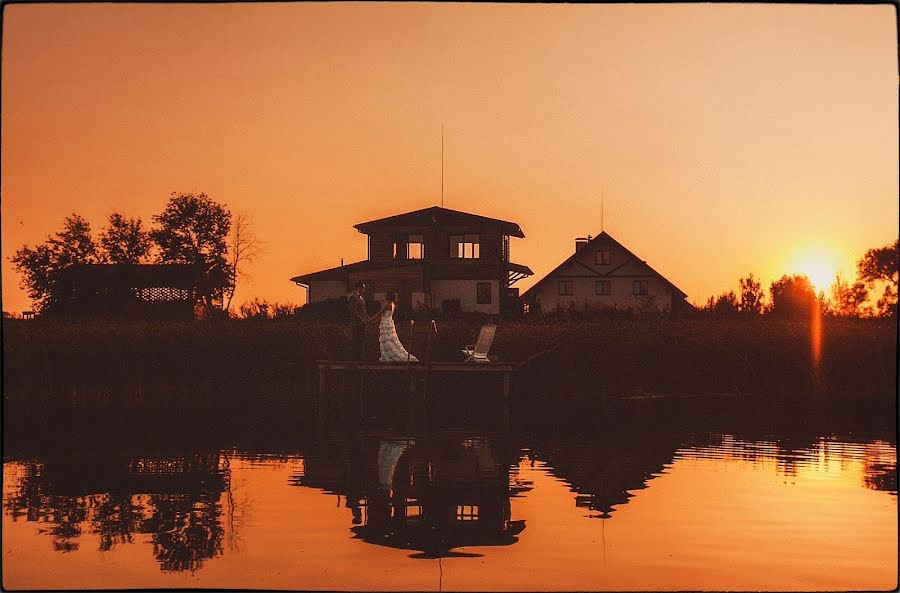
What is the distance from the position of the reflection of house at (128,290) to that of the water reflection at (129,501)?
43021 millimetres

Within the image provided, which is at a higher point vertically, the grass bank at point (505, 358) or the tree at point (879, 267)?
the tree at point (879, 267)

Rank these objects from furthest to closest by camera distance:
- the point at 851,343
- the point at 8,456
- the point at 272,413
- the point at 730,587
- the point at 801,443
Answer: the point at 851,343
the point at 272,413
the point at 801,443
the point at 8,456
the point at 730,587

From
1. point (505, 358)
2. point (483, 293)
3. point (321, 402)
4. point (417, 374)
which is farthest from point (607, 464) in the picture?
point (483, 293)

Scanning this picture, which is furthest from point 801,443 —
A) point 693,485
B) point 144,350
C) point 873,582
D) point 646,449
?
point 144,350

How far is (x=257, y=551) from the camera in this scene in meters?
11.5

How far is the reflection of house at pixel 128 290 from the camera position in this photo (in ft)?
206

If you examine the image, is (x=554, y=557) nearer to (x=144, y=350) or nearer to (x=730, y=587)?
(x=730, y=587)

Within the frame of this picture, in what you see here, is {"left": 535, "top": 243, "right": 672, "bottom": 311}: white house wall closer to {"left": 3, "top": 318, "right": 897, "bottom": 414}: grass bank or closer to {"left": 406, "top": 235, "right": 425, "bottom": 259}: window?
{"left": 406, "top": 235, "right": 425, "bottom": 259}: window

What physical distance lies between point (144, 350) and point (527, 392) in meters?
9.75

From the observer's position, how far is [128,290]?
6588 cm

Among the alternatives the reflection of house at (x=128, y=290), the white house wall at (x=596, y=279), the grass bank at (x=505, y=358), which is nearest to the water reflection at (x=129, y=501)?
the grass bank at (x=505, y=358)

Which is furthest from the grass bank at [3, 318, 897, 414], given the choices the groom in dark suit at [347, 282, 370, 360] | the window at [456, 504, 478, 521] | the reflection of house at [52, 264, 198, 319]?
the reflection of house at [52, 264, 198, 319]

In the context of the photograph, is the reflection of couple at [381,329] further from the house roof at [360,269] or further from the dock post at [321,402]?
the house roof at [360,269]

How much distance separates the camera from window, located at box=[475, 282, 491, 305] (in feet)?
220
